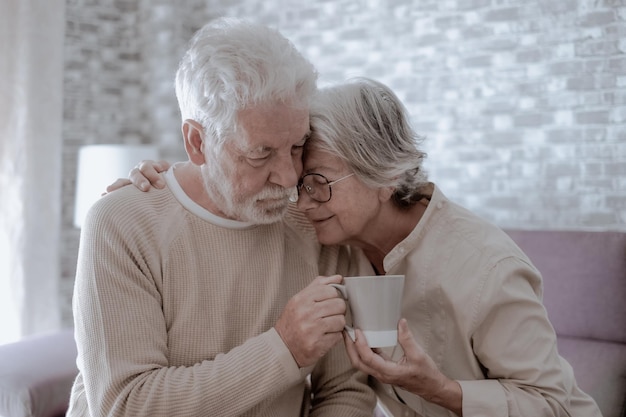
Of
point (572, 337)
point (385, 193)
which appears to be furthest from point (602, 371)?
point (385, 193)

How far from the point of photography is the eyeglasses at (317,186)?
1537 millimetres

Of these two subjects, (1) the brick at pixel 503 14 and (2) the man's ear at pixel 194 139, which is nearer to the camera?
(2) the man's ear at pixel 194 139

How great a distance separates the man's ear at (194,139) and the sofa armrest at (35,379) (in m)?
1.24

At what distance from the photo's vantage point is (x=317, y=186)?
Answer: 1547mm

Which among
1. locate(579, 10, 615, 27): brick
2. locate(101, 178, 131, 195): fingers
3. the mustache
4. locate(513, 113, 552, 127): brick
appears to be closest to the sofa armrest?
locate(101, 178, 131, 195): fingers

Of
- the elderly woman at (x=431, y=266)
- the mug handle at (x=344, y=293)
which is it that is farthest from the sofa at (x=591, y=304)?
the mug handle at (x=344, y=293)

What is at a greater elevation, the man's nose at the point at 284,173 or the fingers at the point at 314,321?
the man's nose at the point at 284,173

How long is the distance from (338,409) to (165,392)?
427 mm

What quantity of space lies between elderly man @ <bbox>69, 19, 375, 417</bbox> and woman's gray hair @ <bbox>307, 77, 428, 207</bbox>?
0.30 ft

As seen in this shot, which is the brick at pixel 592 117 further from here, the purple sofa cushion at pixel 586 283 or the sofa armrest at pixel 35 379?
the sofa armrest at pixel 35 379

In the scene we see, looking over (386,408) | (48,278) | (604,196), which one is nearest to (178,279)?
(386,408)

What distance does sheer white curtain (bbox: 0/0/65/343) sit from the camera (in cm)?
371

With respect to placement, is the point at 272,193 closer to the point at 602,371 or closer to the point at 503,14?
the point at 602,371

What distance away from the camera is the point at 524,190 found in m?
3.24
